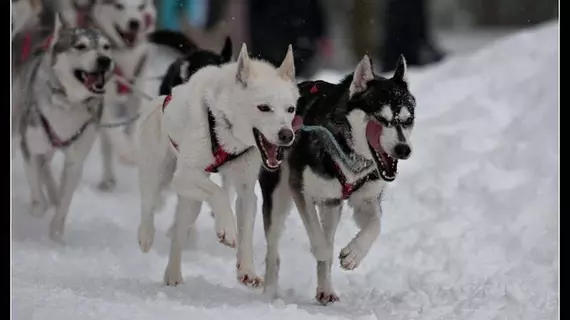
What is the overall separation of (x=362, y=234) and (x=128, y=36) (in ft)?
3.64

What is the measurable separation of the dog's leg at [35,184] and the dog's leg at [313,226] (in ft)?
2.62

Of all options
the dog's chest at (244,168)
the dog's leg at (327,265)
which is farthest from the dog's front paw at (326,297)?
the dog's chest at (244,168)

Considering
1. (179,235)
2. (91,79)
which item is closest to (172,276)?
(179,235)

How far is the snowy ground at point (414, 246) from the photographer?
87.9 inches

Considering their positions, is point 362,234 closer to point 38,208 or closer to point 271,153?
point 271,153

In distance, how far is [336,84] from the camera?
2199 millimetres

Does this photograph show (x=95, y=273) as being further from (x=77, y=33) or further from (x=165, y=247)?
(x=77, y=33)

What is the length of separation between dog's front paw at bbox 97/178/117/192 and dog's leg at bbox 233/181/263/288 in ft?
2.66

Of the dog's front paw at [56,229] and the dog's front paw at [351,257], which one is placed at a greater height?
the dog's front paw at [351,257]

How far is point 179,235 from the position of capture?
2383mm

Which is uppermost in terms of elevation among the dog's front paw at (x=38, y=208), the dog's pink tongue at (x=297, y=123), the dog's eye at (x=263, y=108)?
the dog's eye at (x=263, y=108)

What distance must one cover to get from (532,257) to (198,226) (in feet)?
2.39

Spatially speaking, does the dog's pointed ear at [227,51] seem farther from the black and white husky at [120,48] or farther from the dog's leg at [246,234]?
the black and white husky at [120,48]

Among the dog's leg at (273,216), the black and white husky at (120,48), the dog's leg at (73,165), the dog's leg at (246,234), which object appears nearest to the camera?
the dog's leg at (246,234)
